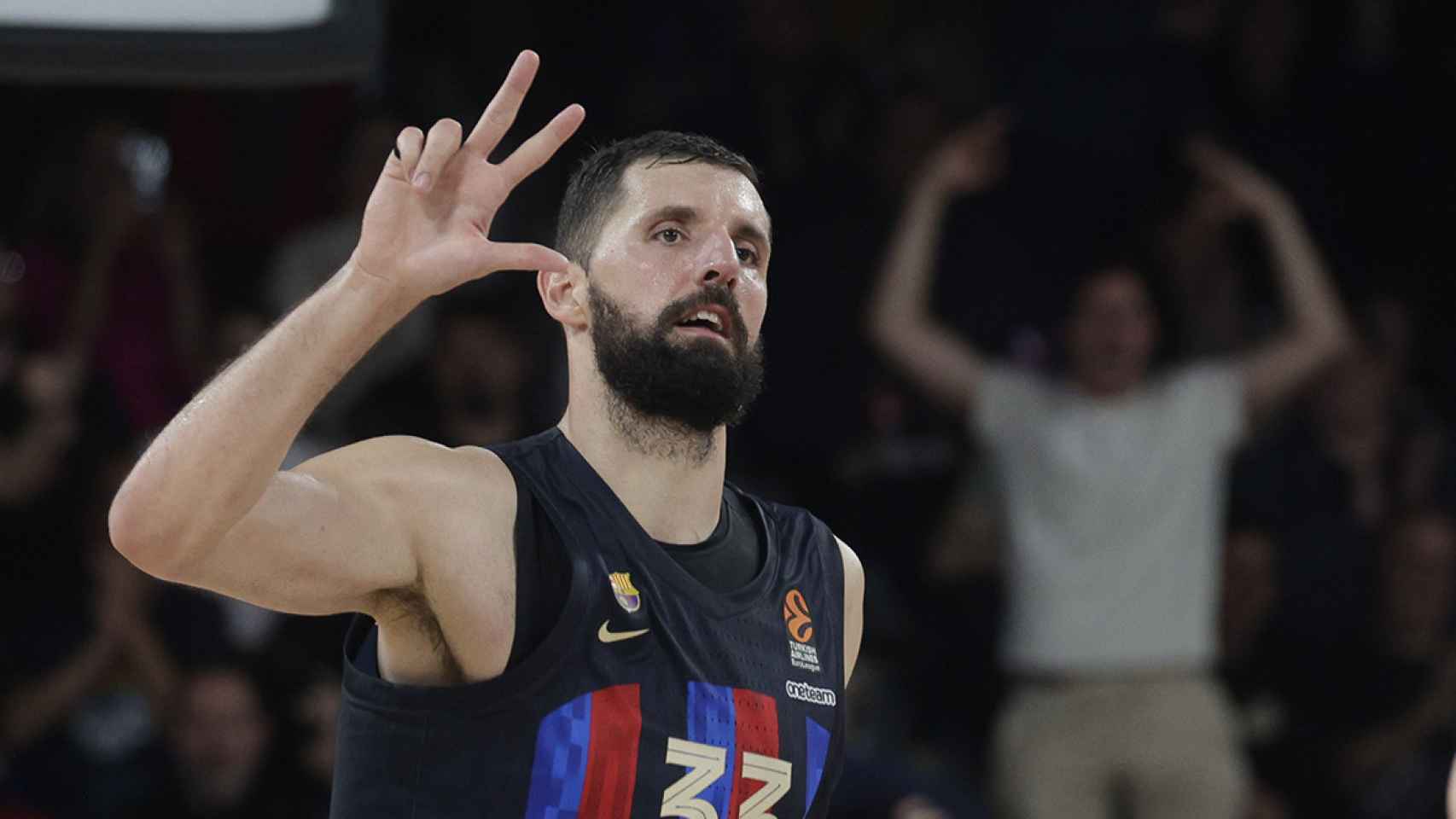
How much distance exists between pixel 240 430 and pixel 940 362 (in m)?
4.12

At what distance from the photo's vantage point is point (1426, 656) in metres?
6.70

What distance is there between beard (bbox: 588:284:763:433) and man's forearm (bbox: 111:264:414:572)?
74 cm

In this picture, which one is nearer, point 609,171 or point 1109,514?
point 609,171

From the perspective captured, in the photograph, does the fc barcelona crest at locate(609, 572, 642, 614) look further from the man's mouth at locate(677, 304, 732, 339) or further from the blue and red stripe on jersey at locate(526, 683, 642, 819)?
the man's mouth at locate(677, 304, 732, 339)

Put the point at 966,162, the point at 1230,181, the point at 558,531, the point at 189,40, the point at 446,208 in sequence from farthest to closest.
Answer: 1. the point at 1230,181
2. the point at 966,162
3. the point at 558,531
4. the point at 189,40
5. the point at 446,208

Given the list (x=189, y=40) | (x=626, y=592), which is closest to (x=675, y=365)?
(x=626, y=592)

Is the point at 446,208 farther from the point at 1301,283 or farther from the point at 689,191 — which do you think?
the point at 1301,283

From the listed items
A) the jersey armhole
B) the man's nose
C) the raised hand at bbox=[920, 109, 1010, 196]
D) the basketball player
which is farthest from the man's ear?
the raised hand at bbox=[920, 109, 1010, 196]

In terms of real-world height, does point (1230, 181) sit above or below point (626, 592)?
below

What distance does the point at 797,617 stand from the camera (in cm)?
357

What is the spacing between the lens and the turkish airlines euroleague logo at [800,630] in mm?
3500

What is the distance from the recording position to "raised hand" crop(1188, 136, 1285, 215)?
6.81 meters

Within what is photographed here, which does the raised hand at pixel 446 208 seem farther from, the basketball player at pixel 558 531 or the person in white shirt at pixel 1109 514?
the person in white shirt at pixel 1109 514

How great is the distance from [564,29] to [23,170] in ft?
6.95
